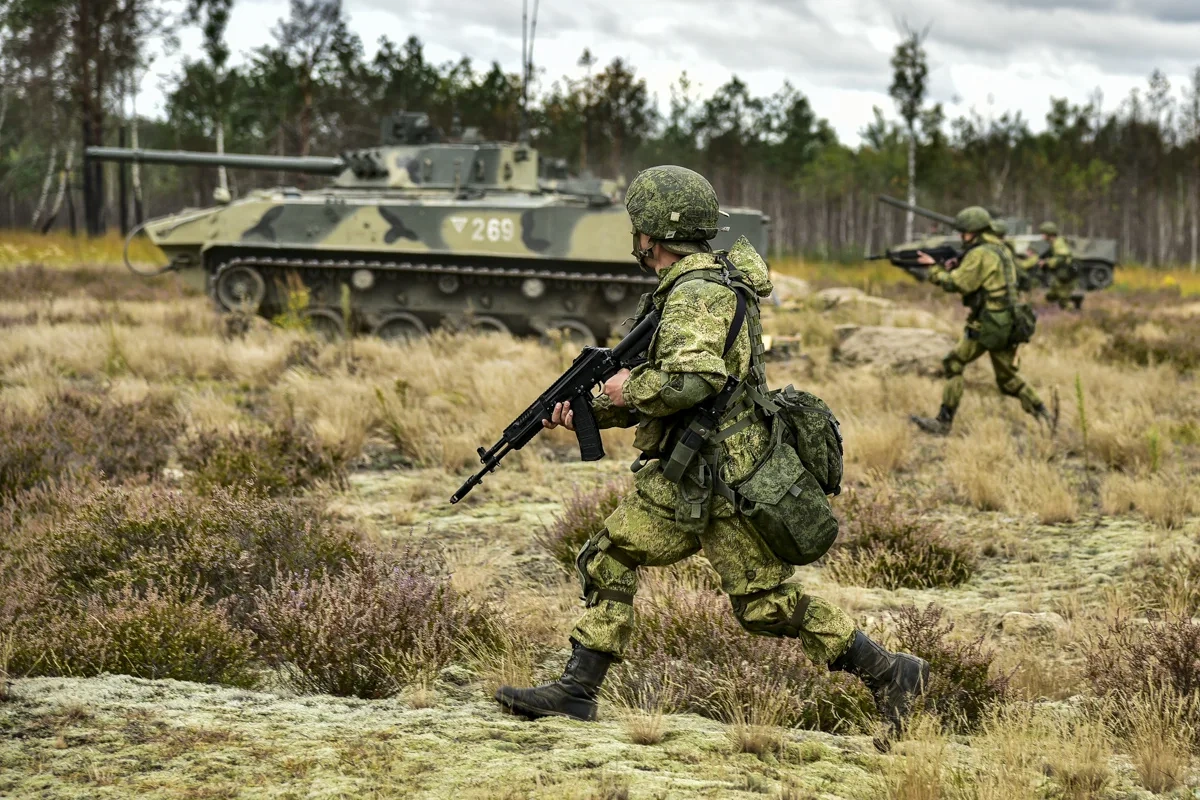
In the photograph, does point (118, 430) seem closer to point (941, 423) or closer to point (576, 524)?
point (576, 524)

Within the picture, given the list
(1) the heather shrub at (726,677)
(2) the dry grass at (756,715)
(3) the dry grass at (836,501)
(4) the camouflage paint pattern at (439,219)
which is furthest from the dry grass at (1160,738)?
(4) the camouflage paint pattern at (439,219)

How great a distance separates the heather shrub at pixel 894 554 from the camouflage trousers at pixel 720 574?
7.01 feet

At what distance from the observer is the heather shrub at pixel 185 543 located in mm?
5027

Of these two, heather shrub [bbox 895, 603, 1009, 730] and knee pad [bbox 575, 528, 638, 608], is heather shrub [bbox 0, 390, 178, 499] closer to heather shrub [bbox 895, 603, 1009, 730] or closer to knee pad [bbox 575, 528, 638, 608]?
knee pad [bbox 575, 528, 638, 608]

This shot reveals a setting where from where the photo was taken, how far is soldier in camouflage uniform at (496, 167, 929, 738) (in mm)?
3709

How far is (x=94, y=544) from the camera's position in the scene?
5289 millimetres

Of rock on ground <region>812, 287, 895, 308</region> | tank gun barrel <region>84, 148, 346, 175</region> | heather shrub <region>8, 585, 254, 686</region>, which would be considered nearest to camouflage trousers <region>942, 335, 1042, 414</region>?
heather shrub <region>8, 585, 254, 686</region>

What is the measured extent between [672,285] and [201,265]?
13044mm

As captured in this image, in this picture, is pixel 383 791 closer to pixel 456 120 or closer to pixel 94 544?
pixel 94 544

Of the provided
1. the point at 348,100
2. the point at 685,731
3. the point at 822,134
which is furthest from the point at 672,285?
the point at 822,134

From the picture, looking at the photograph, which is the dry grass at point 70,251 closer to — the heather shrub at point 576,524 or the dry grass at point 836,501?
the dry grass at point 836,501

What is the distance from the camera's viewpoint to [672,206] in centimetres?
383

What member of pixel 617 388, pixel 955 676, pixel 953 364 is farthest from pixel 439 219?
pixel 955 676

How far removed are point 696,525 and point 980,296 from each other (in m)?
6.41
